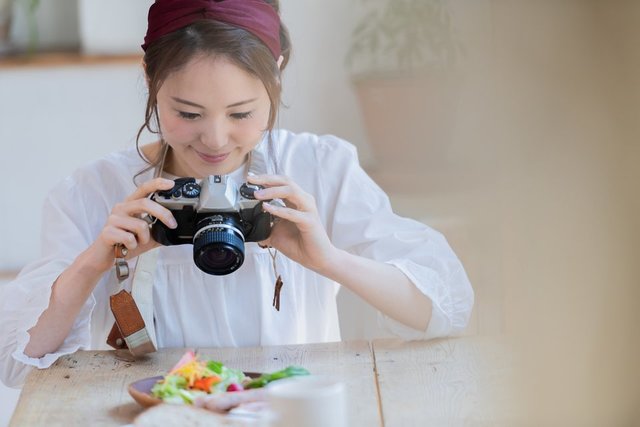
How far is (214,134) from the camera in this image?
54.8 inches

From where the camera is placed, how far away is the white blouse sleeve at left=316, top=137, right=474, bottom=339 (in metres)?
1.42

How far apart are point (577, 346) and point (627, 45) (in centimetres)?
4

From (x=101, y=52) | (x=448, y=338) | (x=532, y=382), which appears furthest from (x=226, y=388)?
(x=101, y=52)

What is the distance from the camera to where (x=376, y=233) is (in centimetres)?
157

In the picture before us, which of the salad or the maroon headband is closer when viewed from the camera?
the salad

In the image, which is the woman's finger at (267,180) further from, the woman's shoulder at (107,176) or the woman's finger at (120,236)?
the woman's shoulder at (107,176)

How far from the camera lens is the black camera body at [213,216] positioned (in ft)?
4.08

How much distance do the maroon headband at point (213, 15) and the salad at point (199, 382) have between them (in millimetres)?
546

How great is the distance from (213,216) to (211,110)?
0.20 metres

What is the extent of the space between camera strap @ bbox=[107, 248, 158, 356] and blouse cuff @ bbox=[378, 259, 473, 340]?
357 millimetres

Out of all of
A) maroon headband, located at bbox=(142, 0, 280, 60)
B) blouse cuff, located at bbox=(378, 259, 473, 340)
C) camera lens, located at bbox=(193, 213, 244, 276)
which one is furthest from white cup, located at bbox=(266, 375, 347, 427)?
maroon headband, located at bbox=(142, 0, 280, 60)

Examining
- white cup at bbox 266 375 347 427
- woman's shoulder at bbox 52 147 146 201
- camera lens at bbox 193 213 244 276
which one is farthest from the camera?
woman's shoulder at bbox 52 147 146 201

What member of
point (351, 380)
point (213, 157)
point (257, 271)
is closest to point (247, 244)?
point (257, 271)

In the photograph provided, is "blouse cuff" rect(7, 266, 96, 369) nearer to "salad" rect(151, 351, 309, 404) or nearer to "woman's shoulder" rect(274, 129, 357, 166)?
"salad" rect(151, 351, 309, 404)
